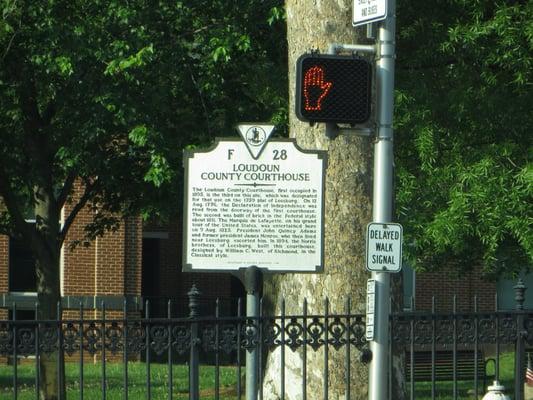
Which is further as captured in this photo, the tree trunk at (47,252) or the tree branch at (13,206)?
the tree trunk at (47,252)

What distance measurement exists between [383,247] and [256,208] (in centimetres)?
85

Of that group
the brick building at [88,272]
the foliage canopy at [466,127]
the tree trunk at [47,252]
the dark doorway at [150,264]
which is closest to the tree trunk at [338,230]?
the foliage canopy at [466,127]

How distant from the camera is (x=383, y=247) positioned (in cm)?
775

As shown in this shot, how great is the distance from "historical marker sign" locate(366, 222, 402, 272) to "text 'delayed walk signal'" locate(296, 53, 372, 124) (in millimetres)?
702

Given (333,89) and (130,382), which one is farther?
(130,382)

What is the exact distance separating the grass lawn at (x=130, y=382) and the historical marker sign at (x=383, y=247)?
978 centimetres

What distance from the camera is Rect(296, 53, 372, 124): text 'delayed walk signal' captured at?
25.1 feet

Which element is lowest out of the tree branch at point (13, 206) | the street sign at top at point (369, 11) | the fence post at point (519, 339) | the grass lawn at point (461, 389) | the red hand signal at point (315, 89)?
the grass lawn at point (461, 389)

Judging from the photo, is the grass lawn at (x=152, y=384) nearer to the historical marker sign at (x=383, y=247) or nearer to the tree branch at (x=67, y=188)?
the tree branch at (x=67, y=188)

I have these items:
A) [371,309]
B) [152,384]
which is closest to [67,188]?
[152,384]

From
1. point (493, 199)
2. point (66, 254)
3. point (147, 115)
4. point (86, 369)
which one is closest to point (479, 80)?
point (493, 199)

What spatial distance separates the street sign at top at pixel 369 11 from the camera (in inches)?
309

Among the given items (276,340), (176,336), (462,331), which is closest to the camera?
(176,336)

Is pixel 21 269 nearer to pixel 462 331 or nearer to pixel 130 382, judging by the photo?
pixel 130 382
